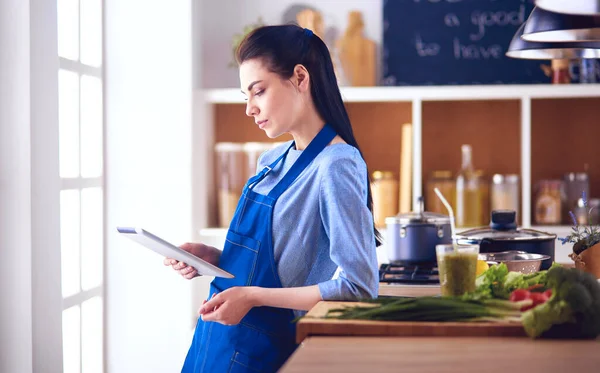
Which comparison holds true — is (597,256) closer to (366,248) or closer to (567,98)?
(366,248)

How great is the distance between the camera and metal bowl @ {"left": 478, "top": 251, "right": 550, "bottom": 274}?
2.21m

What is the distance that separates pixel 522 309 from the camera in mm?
1589

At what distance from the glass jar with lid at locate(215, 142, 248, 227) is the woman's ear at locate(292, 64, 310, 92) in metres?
2.08

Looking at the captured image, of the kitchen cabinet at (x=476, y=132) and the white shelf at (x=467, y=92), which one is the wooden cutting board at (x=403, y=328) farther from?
the kitchen cabinet at (x=476, y=132)

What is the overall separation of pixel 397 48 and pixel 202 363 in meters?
2.46

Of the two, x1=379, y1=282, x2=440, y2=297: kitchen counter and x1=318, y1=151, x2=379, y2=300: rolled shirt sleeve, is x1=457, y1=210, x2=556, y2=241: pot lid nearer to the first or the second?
x1=379, y1=282, x2=440, y2=297: kitchen counter

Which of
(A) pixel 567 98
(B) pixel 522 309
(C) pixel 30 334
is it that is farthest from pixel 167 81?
(B) pixel 522 309

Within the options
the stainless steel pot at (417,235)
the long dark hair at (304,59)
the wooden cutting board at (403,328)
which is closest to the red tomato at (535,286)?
the wooden cutting board at (403,328)

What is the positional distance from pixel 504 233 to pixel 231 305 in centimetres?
111

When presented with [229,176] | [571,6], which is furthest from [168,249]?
[229,176]

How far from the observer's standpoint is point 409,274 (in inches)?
104

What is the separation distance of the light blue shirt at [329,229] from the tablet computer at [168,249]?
15cm

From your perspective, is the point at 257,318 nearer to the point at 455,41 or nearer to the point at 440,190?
the point at 440,190

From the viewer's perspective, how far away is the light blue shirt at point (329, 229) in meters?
1.71
